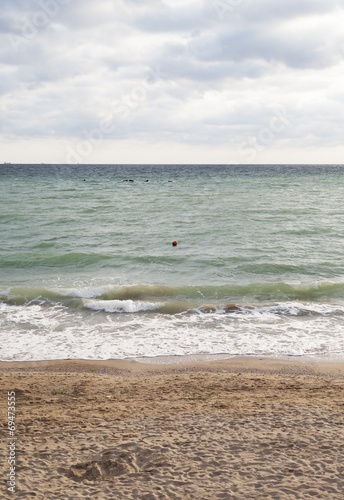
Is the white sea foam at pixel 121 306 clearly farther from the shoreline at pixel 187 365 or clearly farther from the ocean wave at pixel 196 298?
the shoreline at pixel 187 365

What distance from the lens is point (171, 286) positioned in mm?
16766

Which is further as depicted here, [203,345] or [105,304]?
[105,304]

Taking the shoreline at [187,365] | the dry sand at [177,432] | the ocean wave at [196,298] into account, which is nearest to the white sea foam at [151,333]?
the ocean wave at [196,298]

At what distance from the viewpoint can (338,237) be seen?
26.2 m

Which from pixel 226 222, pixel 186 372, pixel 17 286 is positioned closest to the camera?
pixel 186 372

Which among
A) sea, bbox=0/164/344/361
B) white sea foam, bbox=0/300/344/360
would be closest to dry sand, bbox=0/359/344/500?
white sea foam, bbox=0/300/344/360

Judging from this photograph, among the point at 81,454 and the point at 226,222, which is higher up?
the point at 226,222

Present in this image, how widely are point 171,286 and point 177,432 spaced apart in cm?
970

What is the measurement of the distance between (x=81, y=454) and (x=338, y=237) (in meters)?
22.3

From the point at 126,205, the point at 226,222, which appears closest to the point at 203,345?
the point at 226,222

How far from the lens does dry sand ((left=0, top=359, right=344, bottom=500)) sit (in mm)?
5902

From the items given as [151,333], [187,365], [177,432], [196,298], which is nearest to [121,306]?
[151,333]

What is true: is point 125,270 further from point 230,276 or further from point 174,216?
point 174,216

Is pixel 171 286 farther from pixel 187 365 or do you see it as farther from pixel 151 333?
pixel 187 365
